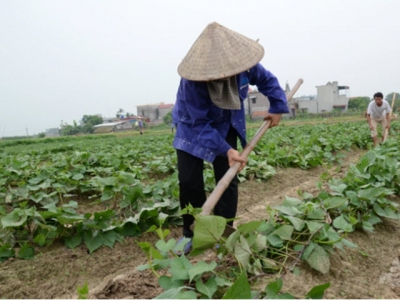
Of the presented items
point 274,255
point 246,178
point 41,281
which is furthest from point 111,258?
point 246,178

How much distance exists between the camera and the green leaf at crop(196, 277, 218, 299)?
1.47 metres

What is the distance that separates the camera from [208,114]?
2.34 metres

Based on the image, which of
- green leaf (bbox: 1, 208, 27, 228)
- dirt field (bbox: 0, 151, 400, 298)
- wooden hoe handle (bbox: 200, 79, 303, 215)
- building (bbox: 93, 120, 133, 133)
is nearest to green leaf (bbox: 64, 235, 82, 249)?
dirt field (bbox: 0, 151, 400, 298)

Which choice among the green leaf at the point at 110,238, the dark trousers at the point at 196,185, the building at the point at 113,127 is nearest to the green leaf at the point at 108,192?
the green leaf at the point at 110,238

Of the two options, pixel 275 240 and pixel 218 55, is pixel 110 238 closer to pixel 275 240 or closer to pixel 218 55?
pixel 275 240

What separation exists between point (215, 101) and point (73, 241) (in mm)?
1529

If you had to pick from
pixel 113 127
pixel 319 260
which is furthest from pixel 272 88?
pixel 113 127

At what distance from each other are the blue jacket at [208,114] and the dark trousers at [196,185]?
0.29 ft

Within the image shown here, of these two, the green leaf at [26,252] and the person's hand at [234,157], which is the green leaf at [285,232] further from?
the green leaf at [26,252]

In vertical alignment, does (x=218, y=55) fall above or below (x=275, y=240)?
above

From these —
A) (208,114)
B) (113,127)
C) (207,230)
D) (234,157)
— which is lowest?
(113,127)

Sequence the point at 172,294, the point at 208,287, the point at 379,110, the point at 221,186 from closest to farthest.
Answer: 1. the point at 172,294
2. the point at 208,287
3. the point at 221,186
4. the point at 379,110

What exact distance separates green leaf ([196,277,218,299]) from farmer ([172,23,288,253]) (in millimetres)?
771

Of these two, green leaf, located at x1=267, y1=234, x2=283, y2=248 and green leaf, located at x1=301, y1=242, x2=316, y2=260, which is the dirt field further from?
green leaf, located at x1=267, y1=234, x2=283, y2=248
